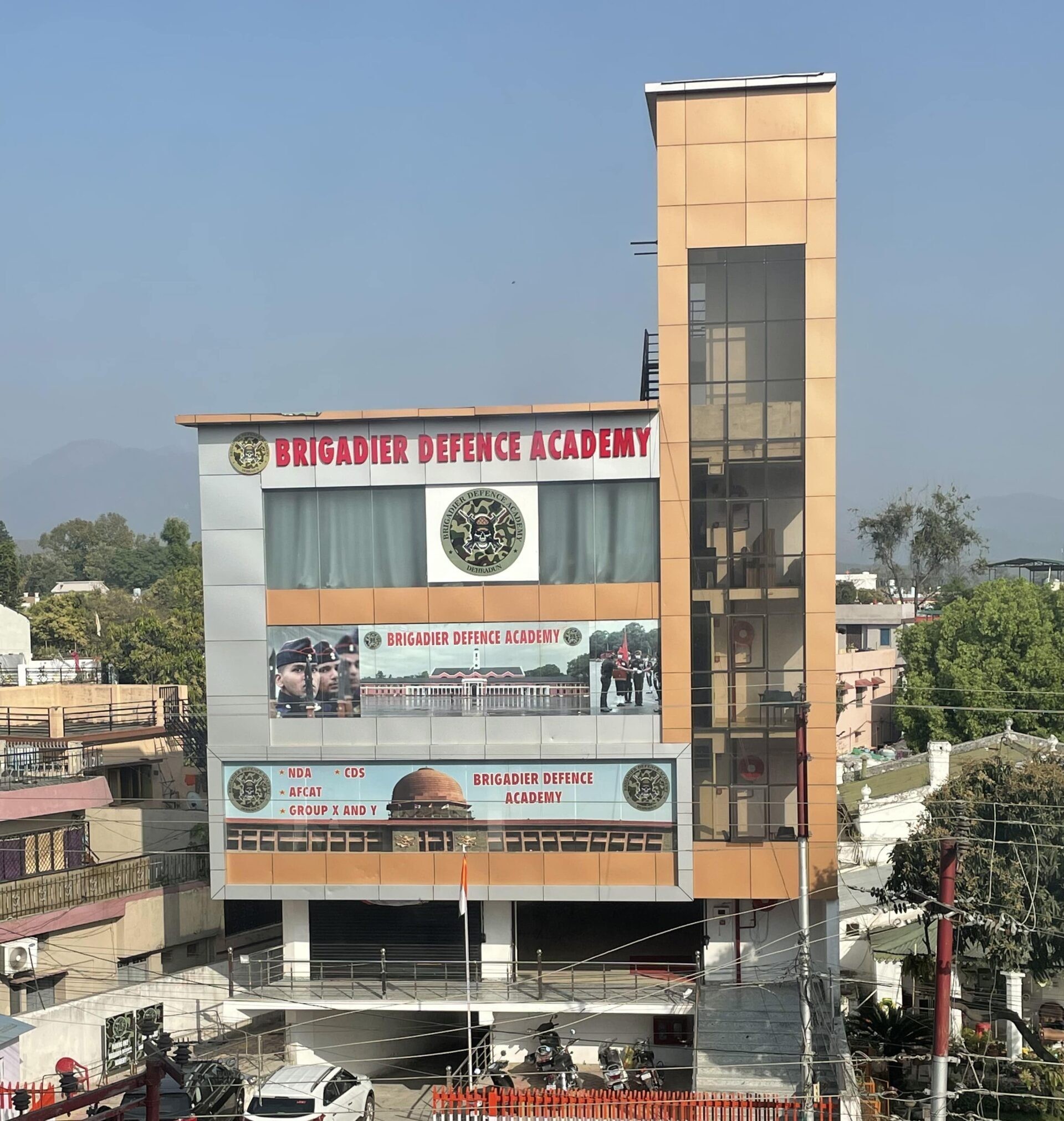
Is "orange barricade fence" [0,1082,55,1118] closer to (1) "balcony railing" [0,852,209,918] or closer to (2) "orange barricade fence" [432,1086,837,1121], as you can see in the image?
(1) "balcony railing" [0,852,209,918]

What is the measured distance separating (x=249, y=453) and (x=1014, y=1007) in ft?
68.4

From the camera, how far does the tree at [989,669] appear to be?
4912 centimetres

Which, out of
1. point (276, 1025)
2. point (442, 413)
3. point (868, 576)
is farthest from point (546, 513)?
point (868, 576)

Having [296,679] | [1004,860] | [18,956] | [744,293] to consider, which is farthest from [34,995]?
[744,293]

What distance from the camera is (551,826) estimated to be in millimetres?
27688

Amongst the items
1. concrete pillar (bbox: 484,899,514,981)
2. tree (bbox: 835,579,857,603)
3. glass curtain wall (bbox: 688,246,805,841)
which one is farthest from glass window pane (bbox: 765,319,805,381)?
tree (bbox: 835,579,857,603)

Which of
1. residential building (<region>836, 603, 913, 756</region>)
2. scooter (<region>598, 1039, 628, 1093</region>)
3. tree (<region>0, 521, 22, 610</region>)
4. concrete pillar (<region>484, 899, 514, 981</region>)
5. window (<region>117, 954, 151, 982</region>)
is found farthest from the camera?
tree (<region>0, 521, 22, 610</region>)

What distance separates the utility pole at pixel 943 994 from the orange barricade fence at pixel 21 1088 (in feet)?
46.8

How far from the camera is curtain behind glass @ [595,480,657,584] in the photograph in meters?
27.8

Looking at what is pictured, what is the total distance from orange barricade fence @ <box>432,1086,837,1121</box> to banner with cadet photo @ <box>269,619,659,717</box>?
805 centimetres

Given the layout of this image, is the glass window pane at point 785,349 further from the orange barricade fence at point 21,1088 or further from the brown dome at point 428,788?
the orange barricade fence at point 21,1088

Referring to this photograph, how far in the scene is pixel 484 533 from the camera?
28.2 meters

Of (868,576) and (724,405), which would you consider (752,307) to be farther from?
(868,576)

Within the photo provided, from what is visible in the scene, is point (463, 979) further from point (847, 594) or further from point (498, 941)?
point (847, 594)
